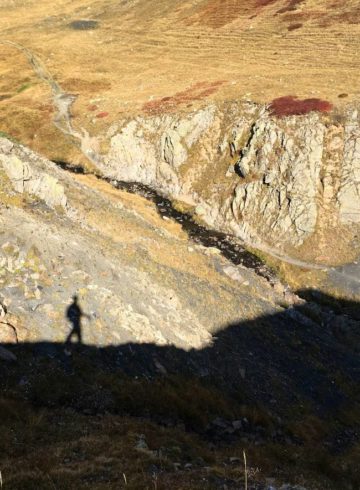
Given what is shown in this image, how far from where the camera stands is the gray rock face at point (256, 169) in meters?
47.3

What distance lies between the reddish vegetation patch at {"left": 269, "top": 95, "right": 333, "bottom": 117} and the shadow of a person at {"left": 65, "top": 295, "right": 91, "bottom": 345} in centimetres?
3993

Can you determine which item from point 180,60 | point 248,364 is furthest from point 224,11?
point 248,364

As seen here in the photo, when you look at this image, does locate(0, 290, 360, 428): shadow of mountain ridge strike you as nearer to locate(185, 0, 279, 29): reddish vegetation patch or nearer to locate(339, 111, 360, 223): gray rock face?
locate(339, 111, 360, 223): gray rock face

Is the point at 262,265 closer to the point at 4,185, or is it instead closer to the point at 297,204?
the point at 297,204

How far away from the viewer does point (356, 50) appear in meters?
68.4

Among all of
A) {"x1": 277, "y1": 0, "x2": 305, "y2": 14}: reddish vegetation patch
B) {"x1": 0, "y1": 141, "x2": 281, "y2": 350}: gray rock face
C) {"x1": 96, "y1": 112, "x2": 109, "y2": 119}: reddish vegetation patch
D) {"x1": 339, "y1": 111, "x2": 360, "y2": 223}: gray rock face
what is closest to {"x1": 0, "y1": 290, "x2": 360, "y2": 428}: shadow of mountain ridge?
{"x1": 0, "y1": 141, "x2": 281, "y2": 350}: gray rock face

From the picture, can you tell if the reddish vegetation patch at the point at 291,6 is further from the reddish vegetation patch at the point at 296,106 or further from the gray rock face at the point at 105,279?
the gray rock face at the point at 105,279

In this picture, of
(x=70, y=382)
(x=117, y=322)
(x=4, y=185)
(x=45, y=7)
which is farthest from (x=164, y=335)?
(x=45, y=7)

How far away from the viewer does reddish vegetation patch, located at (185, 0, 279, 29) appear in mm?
101438

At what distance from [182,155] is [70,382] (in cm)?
4408

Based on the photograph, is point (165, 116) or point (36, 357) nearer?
point (36, 357)

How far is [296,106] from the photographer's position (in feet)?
175

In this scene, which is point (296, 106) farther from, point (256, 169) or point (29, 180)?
point (29, 180)

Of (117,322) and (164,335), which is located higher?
(117,322)
